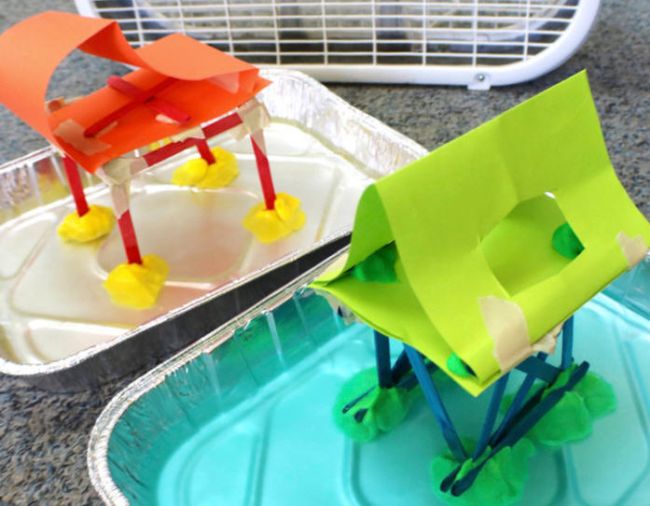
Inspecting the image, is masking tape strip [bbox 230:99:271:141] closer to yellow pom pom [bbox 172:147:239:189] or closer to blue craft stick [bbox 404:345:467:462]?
yellow pom pom [bbox 172:147:239:189]

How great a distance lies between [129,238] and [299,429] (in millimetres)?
232

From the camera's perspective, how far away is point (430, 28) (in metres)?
0.82

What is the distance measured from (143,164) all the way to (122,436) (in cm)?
22

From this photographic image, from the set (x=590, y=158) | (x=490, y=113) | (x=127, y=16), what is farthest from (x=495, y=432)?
(x=127, y=16)

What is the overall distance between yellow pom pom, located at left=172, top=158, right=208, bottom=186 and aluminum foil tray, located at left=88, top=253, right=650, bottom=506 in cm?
26

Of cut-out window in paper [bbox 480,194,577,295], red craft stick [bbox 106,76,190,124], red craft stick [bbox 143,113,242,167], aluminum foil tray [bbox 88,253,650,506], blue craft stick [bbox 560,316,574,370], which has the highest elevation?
cut-out window in paper [bbox 480,194,577,295]

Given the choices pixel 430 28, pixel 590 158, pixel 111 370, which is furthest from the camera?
pixel 430 28

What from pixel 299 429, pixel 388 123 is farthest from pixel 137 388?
pixel 388 123

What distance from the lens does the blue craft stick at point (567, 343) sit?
49 cm

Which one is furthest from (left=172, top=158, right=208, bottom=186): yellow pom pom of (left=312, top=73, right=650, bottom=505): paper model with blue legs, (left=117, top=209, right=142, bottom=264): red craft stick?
(left=312, top=73, right=650, bottom=505): paper model with blue legs

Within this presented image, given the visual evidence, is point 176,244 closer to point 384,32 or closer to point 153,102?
point 153,102

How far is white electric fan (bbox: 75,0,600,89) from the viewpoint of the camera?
0.80m

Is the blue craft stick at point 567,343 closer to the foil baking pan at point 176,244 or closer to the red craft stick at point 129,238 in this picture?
the foil baking pan at point 176,244

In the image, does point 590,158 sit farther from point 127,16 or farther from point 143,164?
point 127,16
